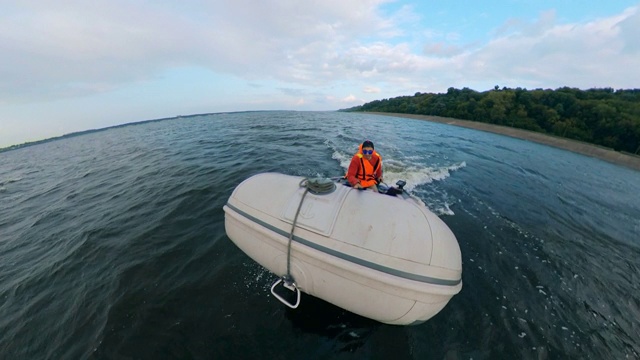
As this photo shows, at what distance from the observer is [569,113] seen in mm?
39625

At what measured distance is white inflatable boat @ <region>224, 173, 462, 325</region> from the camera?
2.40 meters

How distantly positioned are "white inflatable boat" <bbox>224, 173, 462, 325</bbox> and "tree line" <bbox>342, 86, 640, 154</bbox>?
47519mm

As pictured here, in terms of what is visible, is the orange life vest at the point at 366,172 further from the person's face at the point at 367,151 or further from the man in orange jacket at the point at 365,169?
the person's face at the point at 367,151

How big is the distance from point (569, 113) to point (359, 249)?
59297 millimetres

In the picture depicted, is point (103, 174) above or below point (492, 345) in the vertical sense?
above

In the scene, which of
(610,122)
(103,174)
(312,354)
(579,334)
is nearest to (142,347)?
(312,354)

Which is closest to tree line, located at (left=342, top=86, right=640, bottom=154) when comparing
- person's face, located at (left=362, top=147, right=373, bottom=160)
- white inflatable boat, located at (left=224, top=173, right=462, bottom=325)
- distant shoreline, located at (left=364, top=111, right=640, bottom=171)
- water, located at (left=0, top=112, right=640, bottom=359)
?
distant shoreline, located at (left=364, top=111, right=640, bottom=171)

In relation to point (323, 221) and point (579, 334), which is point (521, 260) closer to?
point (579, 334)

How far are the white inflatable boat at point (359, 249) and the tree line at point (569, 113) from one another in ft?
156

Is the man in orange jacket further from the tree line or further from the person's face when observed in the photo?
the tree line

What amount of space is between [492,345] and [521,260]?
9.02 ft

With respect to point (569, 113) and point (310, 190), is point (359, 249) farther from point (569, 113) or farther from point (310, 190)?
point (569, 113)

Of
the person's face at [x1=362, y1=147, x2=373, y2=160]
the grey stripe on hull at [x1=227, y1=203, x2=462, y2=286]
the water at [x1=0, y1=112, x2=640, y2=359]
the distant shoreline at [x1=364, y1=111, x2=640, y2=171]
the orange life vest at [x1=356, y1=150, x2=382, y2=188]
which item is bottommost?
the distant shoreline at [x1=364, y1=111, x2=640, y2=171]

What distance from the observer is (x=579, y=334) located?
3.49 m
